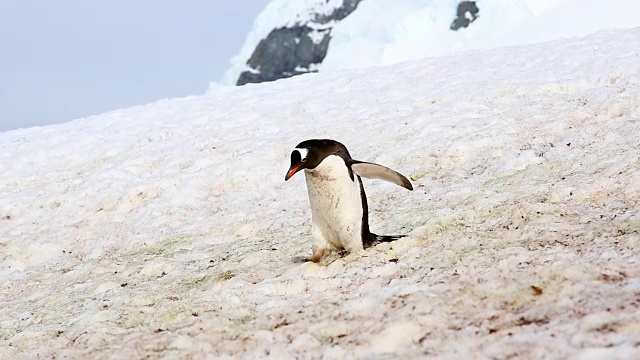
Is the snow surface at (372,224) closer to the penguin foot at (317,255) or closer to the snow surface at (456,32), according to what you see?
the penguin foot at (317,255)

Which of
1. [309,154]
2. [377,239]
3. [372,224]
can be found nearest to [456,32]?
[372,224]

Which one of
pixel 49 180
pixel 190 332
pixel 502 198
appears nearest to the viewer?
pixel 190 332

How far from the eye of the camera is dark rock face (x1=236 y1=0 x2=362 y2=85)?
3848 inches

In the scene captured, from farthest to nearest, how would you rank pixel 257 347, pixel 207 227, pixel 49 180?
1. pixel 49 180
2. pixel 207 227
3. pixel 257 347

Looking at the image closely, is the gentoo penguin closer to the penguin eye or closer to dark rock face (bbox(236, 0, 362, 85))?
the penguin eye

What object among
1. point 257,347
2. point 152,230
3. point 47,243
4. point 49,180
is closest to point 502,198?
point 257,347

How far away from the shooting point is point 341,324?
346 cm

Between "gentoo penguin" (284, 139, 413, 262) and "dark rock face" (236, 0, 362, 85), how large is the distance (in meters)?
92.6

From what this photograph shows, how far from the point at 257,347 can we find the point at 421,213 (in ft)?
11.0

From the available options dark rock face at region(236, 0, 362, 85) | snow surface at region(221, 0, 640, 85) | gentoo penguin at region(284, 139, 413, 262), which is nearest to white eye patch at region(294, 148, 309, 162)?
gentoo penguin at region(284, 139, 413, 262)

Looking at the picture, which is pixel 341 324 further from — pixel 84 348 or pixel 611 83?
pixel 611 83

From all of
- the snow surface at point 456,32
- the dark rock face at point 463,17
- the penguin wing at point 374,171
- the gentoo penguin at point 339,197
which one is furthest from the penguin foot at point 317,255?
the dark rock face at point 463,17

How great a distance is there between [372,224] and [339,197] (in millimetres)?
1678

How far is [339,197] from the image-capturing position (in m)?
4.95
